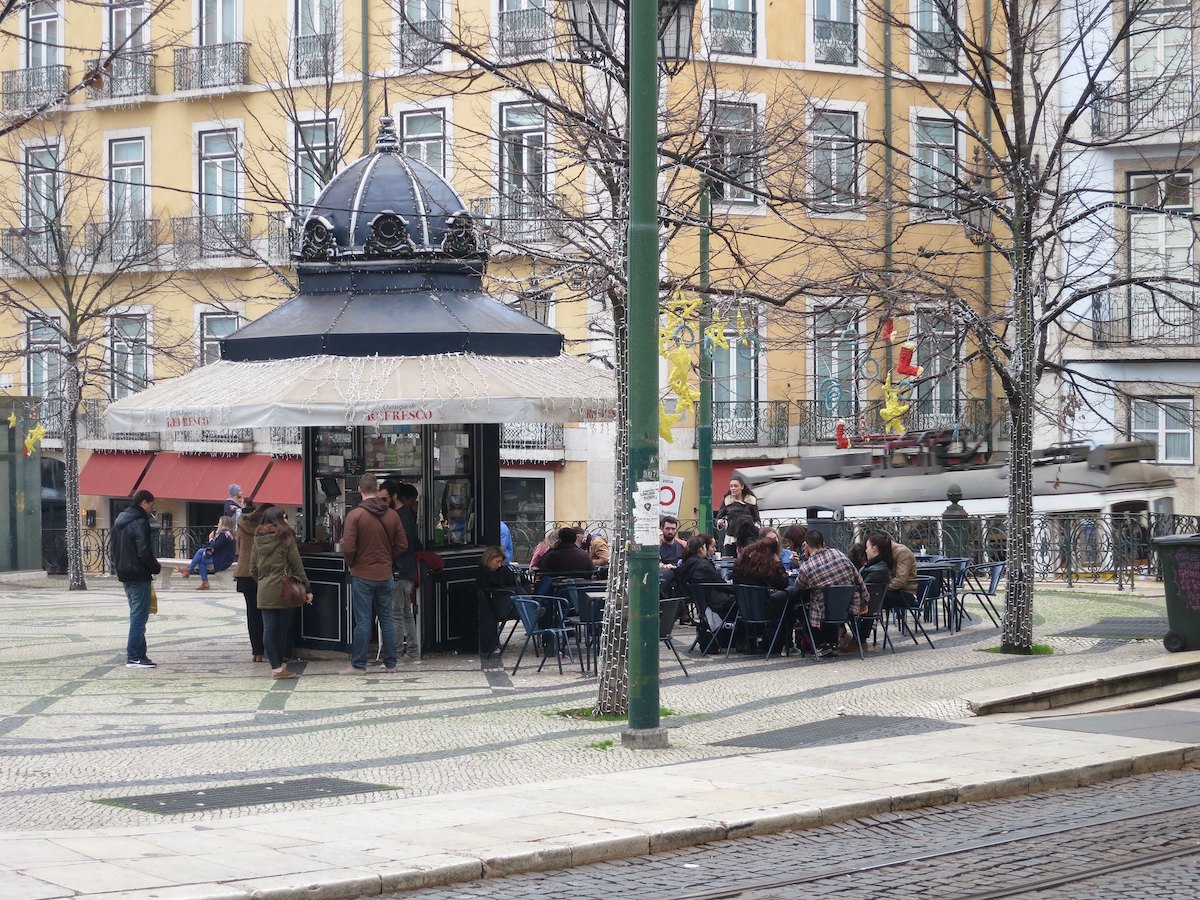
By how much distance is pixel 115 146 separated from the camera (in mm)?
39750

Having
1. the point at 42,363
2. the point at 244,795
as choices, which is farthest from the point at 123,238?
the point at 244,795

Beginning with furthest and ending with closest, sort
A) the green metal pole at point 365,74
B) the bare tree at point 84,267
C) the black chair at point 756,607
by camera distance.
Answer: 1. the bare tree at point 84,267
2. the green metal pole at point 365,74
3. the black chair at point 756,607

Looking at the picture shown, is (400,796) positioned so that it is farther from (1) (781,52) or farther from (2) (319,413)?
(1) (781,52)

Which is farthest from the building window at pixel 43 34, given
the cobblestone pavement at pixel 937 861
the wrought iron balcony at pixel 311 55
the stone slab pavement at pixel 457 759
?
the cobblestone pavement at pixel 937 861

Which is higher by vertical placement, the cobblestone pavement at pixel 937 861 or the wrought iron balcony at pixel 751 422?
the wrought iron balcony at pixel 751 422

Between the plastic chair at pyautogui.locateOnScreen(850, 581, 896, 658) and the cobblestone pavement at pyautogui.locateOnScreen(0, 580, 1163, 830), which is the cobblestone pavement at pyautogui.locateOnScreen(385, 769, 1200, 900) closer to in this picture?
the cobblestone pavement at pyautogui.locateOnScreen(0, 580, 1163, 830)

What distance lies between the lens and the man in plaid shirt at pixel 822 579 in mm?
16969

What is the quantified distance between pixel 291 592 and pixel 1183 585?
28.6 feet

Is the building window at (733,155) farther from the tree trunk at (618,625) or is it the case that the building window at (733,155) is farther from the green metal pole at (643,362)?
the green metal pole at (643,362)

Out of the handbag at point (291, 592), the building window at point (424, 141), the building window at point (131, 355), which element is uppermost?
the building window at point (424, 141)

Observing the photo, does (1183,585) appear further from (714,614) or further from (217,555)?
(217,555)

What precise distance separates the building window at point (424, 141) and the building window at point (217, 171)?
5.08 meters

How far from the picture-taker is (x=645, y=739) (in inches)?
481

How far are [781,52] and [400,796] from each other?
89.2 feet
